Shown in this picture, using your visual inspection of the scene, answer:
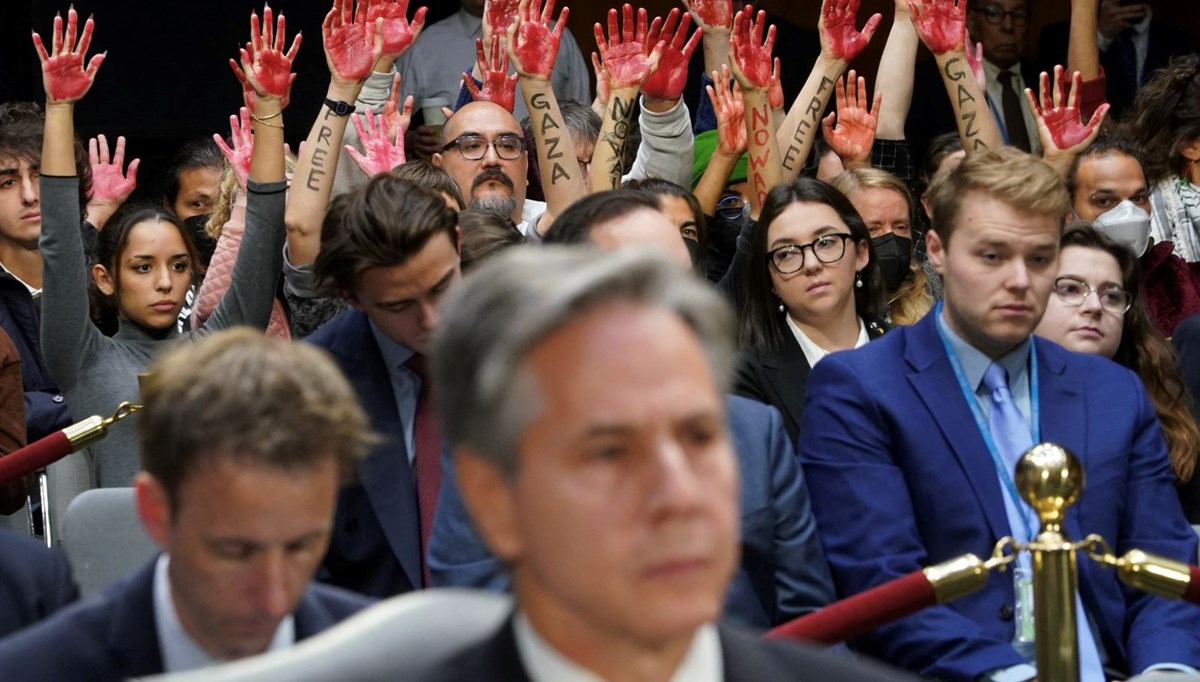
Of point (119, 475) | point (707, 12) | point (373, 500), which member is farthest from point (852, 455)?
point (707, 12)

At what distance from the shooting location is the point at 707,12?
17.5 feet

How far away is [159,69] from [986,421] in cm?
415

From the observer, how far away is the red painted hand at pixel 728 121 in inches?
183

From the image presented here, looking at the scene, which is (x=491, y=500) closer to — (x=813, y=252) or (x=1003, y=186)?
(x=1003, y=186)

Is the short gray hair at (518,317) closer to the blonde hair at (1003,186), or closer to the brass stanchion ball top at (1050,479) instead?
the brass stanchion ball top at (1050,479)

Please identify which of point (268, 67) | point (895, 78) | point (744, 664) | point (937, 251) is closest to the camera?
point (744, 664)

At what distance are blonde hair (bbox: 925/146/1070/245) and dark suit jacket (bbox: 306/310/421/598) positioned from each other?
996mm

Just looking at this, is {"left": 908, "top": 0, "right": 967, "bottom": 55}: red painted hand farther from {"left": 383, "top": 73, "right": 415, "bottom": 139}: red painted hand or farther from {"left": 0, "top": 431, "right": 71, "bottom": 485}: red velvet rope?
{"left": 0, "top": 431, "right": 71, "bottom": 485}: red velvet rope

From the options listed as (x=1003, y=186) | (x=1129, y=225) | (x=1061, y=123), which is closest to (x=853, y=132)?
(x=1061, y=123)

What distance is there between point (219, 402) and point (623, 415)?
581 mm

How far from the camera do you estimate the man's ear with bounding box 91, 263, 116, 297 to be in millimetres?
4379

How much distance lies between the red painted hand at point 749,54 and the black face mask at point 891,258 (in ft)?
1.84

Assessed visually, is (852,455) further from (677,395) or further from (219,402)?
(677,395)

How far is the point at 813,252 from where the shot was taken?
380cm
